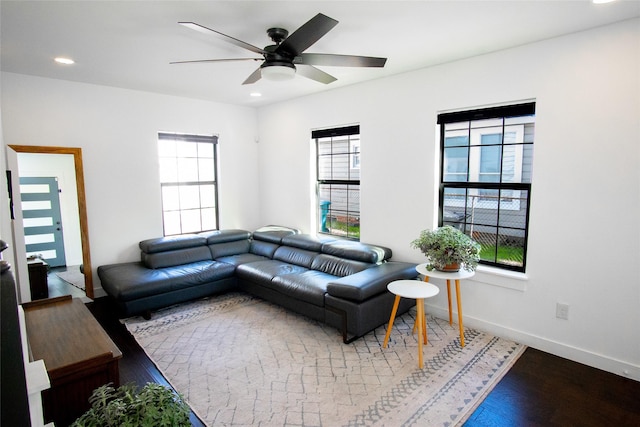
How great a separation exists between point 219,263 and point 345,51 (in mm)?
2960

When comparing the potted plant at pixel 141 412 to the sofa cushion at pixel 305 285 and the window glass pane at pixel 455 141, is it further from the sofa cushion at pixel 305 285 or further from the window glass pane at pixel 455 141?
the window glass pane at pixel 455 141

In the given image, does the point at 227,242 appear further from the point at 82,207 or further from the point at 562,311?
the point at 562,311

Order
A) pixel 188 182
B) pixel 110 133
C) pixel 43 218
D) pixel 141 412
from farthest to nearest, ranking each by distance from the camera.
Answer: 1. pixel 43 218
2. pixel 188 182
3. pixel 110 133
4. pixel 141 412

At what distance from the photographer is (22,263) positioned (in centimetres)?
356

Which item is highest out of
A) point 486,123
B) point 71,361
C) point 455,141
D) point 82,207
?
point 486,123

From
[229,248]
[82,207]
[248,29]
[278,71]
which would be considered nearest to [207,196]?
[229,248]

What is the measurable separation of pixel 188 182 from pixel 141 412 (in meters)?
4.34

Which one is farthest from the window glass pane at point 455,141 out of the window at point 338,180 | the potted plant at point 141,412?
the potted plant at point 141,412

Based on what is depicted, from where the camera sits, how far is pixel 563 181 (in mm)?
2828

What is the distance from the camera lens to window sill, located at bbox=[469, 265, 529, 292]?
3102 mm

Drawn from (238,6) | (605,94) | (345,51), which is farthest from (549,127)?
(238,6)

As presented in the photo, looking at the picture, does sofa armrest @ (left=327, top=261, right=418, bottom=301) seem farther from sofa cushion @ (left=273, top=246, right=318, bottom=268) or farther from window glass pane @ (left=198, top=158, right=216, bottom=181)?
window glass pane @ (left=198, top=158, right=216, bottom=181)

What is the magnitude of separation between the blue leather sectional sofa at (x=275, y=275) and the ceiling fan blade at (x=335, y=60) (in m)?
1.82

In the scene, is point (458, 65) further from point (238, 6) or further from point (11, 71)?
point (11, 71)
